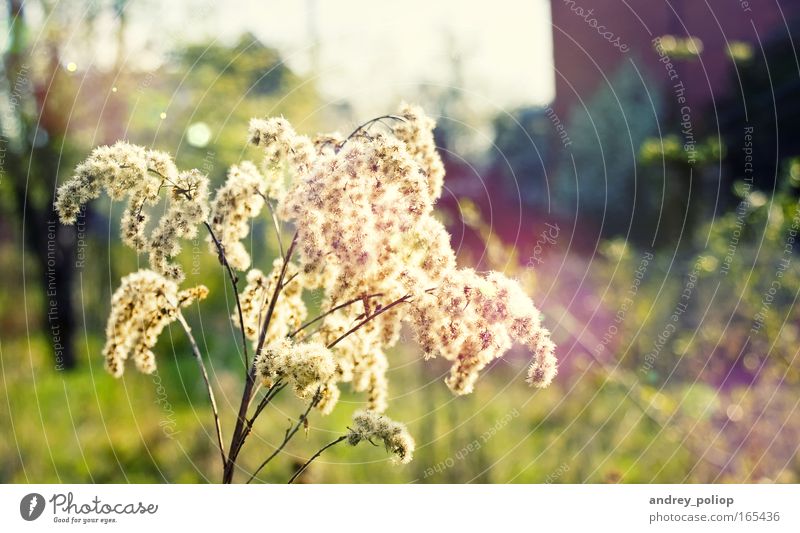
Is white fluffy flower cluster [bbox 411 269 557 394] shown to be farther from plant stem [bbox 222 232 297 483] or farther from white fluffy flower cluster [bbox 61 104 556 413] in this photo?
plant stem [bbox 222 232 297 483]

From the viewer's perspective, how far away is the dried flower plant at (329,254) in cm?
125

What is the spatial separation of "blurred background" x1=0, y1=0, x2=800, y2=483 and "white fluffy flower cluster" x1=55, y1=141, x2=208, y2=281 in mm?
1688

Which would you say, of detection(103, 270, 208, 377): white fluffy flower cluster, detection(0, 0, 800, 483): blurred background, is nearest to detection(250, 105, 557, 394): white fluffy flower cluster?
detection(103, 270, 208, 377): white fluffy flower cluster

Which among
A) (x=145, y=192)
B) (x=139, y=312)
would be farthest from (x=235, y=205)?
(x=139, y=312)

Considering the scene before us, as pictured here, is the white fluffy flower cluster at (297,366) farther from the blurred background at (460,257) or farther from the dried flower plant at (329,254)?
the blurred background at (460,257)

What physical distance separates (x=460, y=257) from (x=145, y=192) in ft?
8.42

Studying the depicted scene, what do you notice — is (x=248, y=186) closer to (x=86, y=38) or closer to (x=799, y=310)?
(x=799, y=310)

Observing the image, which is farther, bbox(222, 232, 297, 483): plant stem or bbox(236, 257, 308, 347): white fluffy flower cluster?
bbox(236, 257, 308, 347): white fluffy flower cluster

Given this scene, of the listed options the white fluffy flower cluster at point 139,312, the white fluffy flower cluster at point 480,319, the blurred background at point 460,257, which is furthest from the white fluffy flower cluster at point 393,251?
the blurred background at point 460,257

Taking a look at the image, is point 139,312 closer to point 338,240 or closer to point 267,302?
point 267,302

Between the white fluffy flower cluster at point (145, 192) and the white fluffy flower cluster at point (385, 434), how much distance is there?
47cm

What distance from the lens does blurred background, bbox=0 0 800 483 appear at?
3.78 meters
